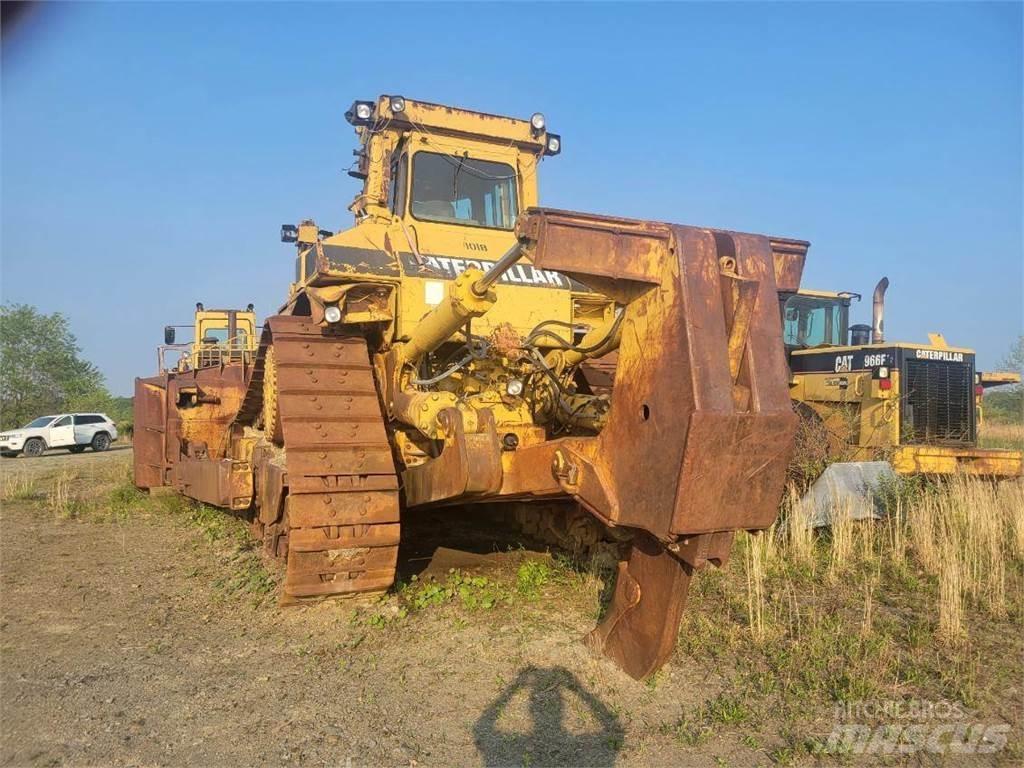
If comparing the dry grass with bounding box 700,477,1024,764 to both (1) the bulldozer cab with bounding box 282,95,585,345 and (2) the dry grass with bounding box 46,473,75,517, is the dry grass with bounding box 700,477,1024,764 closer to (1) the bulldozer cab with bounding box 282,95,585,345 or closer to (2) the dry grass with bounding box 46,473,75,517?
(1) the bulldozer cab with bounding box 282,95,585,345

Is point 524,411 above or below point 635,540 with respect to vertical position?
above

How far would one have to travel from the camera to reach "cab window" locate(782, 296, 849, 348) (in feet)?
38.4

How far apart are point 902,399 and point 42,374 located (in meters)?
41.8

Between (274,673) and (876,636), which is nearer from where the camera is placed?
(274,673)

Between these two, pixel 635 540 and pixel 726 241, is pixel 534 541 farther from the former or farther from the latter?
pixel 726 241

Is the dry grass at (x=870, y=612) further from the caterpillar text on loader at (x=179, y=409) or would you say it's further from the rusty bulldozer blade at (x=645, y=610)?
the caterpillar text on loader at (x=179, y=409)

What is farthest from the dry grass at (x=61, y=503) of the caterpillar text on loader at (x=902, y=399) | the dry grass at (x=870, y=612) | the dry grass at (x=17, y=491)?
the caterpillar text on loader at (x=902, y=399)

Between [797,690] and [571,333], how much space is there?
9.92ft

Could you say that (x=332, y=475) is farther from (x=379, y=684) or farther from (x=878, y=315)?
(x=878, y=315)

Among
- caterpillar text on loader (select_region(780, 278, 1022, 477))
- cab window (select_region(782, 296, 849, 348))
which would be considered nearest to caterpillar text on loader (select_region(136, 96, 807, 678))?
caterpillar text on loader (select_region(780, 278, 1022, 477))

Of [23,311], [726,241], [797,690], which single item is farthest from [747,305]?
[23,311]

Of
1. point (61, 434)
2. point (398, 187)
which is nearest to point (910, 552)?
point (398, 187)

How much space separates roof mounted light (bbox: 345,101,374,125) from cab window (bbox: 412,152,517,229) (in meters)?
0.61

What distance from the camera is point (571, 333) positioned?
596cm
